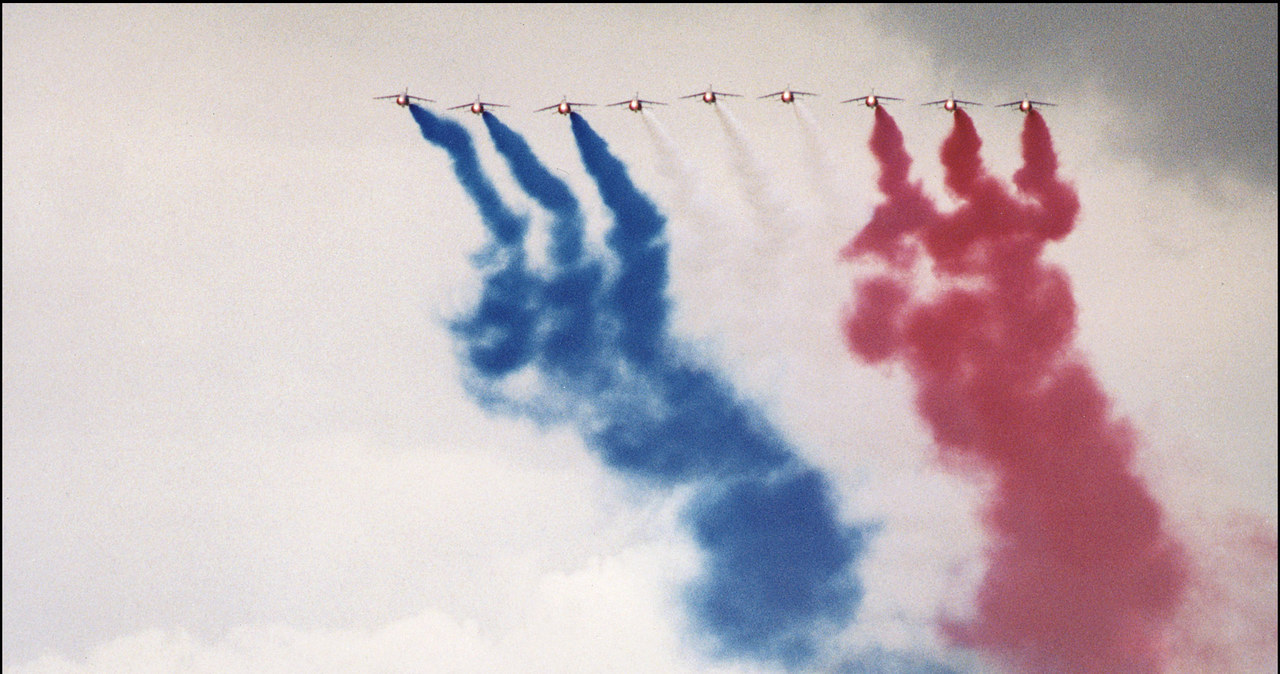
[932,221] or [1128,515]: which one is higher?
[932,221]

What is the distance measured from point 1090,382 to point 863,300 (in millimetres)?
11223

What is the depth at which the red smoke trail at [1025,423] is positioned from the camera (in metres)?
65.1

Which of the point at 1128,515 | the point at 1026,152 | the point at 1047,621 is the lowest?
the point at 1047,621

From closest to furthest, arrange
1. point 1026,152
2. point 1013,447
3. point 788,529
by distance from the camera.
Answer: point 1026,152
point 1013,447
point 788,529

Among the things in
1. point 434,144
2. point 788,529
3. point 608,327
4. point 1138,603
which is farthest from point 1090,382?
point 434,144

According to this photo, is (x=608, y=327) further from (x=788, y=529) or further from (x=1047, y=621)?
(x=1047, y=621)

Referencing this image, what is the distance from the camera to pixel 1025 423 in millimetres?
→ 67250

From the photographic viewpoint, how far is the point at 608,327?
68500 millimetres

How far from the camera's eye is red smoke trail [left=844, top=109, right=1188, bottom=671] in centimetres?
6512

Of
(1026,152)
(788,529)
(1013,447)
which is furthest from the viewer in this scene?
(788,529)

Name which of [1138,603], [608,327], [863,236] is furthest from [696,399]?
[1138,603]

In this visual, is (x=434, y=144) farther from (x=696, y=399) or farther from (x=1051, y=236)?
(x=1051, y=236)

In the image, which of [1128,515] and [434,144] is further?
[1128,515]

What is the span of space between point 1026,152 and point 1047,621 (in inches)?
883
